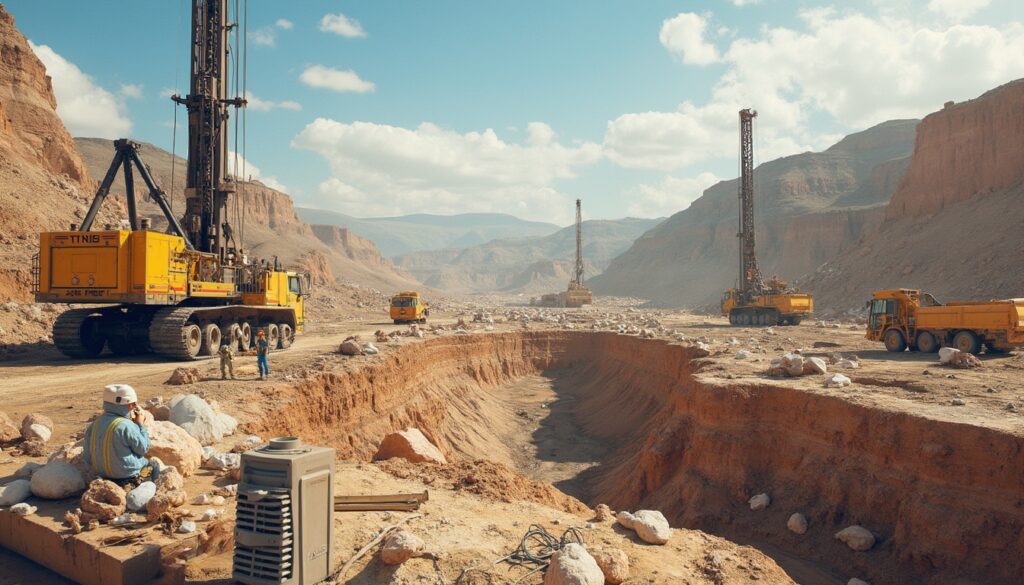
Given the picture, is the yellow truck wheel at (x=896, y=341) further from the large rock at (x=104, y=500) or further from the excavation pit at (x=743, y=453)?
the large rock at (x=104, y=500)

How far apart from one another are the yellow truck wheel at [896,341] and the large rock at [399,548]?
21982 millimetres

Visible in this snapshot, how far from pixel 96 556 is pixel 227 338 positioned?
1483cm

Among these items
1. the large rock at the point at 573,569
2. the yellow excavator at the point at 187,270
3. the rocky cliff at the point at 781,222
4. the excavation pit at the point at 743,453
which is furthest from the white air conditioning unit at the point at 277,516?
the rocky cliff at the point at 781,222

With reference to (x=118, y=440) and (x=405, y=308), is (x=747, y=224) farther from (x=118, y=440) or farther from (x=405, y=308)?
(x=118, y=440)

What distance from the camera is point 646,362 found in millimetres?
24938

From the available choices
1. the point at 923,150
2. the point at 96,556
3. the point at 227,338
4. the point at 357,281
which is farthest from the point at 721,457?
the point at 357,281

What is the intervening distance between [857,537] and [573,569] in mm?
7224

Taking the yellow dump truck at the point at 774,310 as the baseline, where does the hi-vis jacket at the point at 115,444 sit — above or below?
below

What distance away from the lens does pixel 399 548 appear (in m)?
5.59

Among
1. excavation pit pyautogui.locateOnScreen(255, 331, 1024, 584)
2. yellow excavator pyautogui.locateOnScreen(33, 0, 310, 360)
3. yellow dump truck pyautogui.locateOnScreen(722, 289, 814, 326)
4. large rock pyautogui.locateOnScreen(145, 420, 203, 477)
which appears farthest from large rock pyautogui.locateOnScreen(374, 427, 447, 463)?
yellow dump truck pyautogui.locateOnScreen(722, 289, 814, 326)

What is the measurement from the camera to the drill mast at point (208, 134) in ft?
67.3

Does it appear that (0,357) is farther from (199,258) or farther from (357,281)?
(357,281)

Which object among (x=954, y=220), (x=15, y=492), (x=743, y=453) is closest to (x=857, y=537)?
(x=743, y=453)

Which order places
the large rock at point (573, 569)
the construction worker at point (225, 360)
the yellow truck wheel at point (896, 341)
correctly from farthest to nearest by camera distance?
1. the yellow truck wheel at point (896, 341)
2. the construction worker at point (225, 360)
3. the large rock at point (573, 569)
